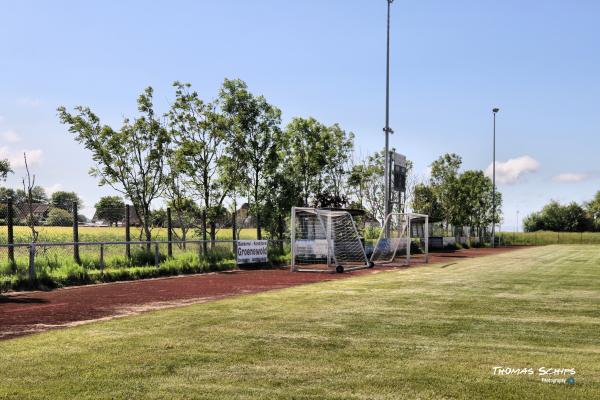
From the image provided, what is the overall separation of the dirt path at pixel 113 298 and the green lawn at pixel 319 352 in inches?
44.7

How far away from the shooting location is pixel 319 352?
22.5 ft

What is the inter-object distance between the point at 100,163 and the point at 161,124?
3.51 m

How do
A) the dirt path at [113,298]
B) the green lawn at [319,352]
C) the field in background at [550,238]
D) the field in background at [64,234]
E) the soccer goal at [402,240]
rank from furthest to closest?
the field in background at [550,238]
the soccer goal at [402,240]
the field in background at [64,234]
the dirt path at [113,298]
the green lawn at [319,352]

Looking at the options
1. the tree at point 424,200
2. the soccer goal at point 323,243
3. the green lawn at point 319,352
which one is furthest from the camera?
the tree at point 424,200

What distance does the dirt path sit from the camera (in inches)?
406

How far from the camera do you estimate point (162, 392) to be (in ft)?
17.2

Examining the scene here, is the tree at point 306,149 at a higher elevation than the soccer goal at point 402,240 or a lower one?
higher

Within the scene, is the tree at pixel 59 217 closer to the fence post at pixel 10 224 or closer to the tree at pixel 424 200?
the fence post at pixel 10 224

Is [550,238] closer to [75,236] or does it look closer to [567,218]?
[567,218]

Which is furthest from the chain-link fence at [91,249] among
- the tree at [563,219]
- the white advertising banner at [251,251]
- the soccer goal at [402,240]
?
the tree at [563,219]

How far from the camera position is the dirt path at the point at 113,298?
10.3m

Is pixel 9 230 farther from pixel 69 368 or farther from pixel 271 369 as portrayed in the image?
pixel 271 369

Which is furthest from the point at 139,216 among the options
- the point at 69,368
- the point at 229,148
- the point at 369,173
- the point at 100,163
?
the point at 369,173

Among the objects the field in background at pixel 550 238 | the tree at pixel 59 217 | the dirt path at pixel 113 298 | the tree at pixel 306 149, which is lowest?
the field in background at pixel 550 238
